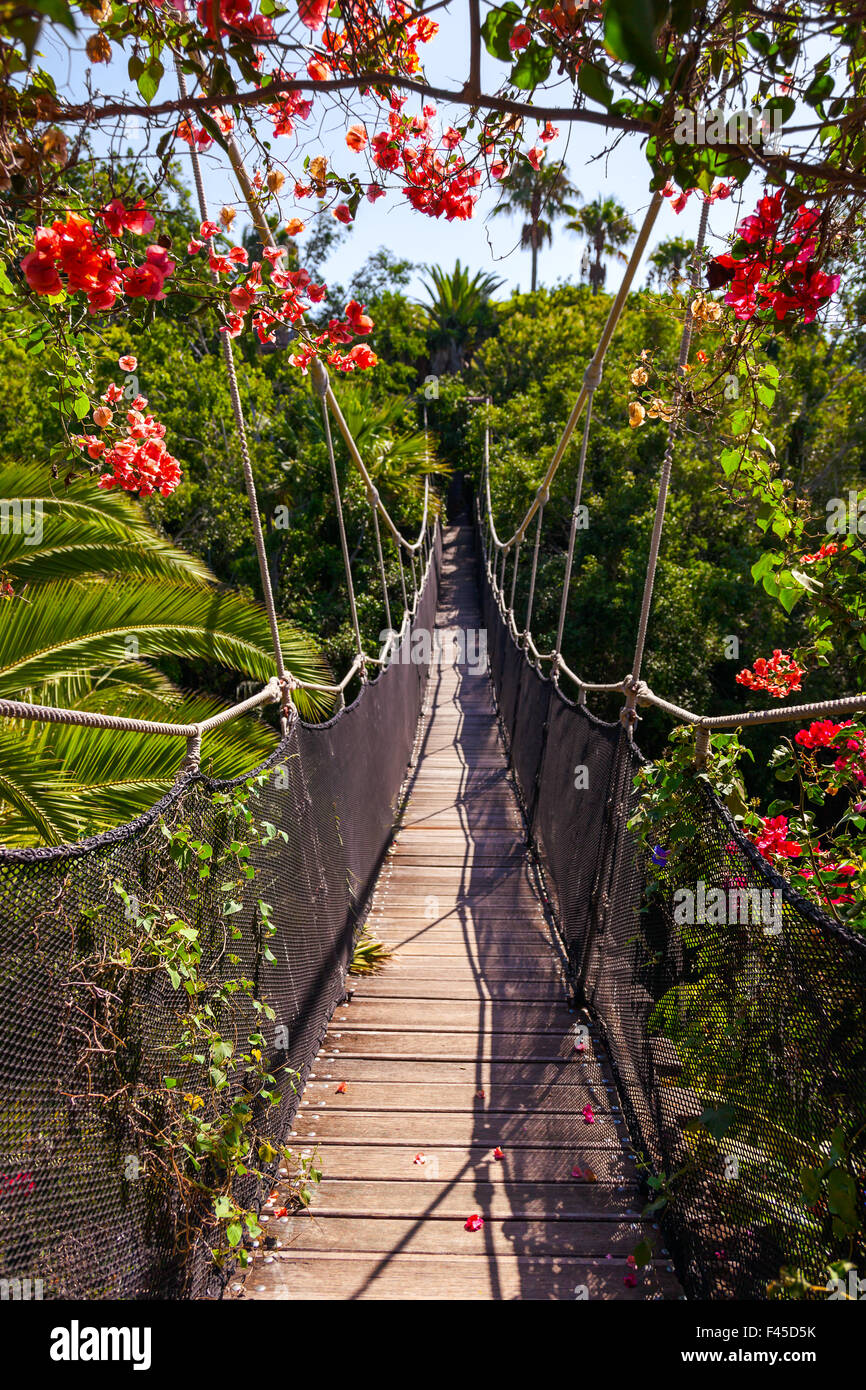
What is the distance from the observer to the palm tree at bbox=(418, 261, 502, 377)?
1858 centimetres

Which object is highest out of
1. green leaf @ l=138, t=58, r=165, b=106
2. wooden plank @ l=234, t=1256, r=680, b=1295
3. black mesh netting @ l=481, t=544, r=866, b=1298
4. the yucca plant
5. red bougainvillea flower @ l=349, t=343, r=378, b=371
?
red bougainvillea flower @ l=349, t=343, r=378, b=371

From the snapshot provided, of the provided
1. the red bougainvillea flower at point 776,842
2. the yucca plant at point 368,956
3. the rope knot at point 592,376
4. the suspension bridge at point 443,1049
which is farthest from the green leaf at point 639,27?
the rope knot at point 592,376

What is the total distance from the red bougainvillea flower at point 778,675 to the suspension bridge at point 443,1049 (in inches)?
19.9

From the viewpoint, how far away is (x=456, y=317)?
18.8 metres

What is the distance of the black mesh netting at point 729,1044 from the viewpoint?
99 centimetres

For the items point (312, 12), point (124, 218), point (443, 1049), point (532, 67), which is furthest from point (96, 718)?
point (443, 1049)

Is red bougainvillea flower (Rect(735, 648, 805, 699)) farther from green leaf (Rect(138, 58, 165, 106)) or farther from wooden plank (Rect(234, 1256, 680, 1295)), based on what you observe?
green leaf (Rect(138, 58, 165, 106))

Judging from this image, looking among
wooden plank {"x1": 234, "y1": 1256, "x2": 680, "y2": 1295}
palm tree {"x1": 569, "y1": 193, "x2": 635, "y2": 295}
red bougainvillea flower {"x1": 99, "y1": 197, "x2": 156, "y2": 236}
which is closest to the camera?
red bougainvillea flower {"x1": 99, "y1": 197, "x2": 156, "y2": 236}

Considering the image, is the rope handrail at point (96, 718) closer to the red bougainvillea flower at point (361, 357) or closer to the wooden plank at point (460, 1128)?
the wooden plank at point (460, 1128)

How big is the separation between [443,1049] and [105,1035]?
1.39 m

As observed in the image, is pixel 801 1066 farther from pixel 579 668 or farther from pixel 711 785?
pixel 579 668

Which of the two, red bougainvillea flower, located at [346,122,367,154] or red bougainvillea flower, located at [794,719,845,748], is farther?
red bougainvillea flower, located at [794,719,845,748]

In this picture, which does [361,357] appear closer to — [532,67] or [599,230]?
[532,67]

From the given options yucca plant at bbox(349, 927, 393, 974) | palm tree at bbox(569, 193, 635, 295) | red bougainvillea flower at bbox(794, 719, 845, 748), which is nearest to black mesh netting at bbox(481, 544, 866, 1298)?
red bougainvillea flower at bbox(794, 719, 845, 748)
